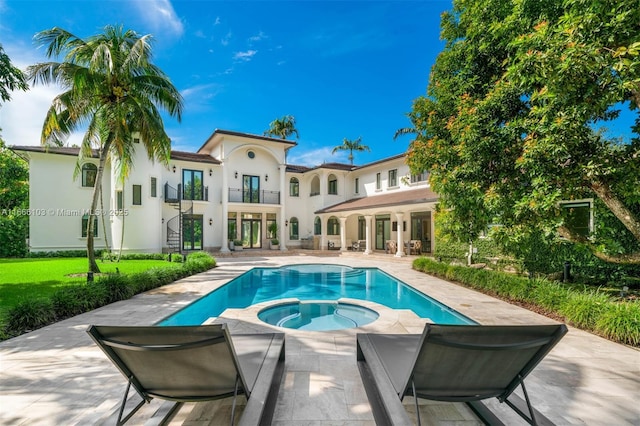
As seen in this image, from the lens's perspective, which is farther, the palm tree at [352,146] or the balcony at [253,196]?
the palm tree at [352,146]

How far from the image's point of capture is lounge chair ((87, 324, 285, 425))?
2217 millimetres

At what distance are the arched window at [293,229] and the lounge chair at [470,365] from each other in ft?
76.2

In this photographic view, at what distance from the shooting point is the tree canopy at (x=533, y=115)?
15.3 feet

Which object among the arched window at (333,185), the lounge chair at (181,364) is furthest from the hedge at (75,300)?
the arched window at (333,185)

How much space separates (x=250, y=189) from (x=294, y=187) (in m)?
4.37

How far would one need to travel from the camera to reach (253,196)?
23656mm

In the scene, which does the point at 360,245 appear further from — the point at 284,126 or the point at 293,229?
the point at 284,126

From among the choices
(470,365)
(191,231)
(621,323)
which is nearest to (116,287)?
(470,365)

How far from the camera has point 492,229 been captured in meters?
6.65

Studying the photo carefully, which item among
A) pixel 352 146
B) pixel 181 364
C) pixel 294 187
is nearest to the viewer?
pixel 181 364

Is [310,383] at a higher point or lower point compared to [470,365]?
lower

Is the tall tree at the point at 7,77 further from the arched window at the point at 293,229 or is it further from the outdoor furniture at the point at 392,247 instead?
the arched window at the point at 293,229

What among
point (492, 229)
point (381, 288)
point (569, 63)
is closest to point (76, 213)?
point (381, 288)

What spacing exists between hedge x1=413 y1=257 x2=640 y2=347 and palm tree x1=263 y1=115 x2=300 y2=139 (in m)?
26.4
